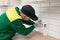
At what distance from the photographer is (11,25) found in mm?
1479

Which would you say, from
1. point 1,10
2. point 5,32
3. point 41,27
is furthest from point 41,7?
point 1,10

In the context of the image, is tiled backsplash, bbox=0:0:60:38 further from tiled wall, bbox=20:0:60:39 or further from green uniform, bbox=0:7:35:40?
green uniform, bbox=0:7:35:40

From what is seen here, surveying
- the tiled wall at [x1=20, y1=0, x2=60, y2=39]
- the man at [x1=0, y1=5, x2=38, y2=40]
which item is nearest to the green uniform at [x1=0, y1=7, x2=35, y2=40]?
the man at [x1=0, y1=5, x2=38, y2=40]

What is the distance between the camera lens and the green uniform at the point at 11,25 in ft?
4.80

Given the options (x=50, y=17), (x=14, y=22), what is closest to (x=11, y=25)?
(x=14, y=22)

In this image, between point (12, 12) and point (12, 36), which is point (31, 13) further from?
point (12, 36)

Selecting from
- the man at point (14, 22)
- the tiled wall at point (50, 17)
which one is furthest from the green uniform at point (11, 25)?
the tiled wall at point (50, 17)

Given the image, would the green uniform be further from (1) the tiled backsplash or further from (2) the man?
(1) the tiled backsplash

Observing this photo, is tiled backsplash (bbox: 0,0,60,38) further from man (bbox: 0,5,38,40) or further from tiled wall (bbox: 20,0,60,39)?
man (bbox: 0,5,38,40)

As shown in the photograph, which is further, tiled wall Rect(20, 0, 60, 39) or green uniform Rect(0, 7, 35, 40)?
Answer: tiled wall Rect(20, 0, 60, 39)

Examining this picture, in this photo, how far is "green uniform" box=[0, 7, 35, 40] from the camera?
1.46m

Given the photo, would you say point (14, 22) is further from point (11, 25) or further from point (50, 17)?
point (50, 17)

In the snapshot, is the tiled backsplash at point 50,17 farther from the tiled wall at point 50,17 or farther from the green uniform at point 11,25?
the green uniform at point 11,25

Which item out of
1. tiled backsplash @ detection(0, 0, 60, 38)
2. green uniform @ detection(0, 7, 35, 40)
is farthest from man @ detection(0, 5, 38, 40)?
tiled backsplash @ detection(0, 0, 60, 38)
